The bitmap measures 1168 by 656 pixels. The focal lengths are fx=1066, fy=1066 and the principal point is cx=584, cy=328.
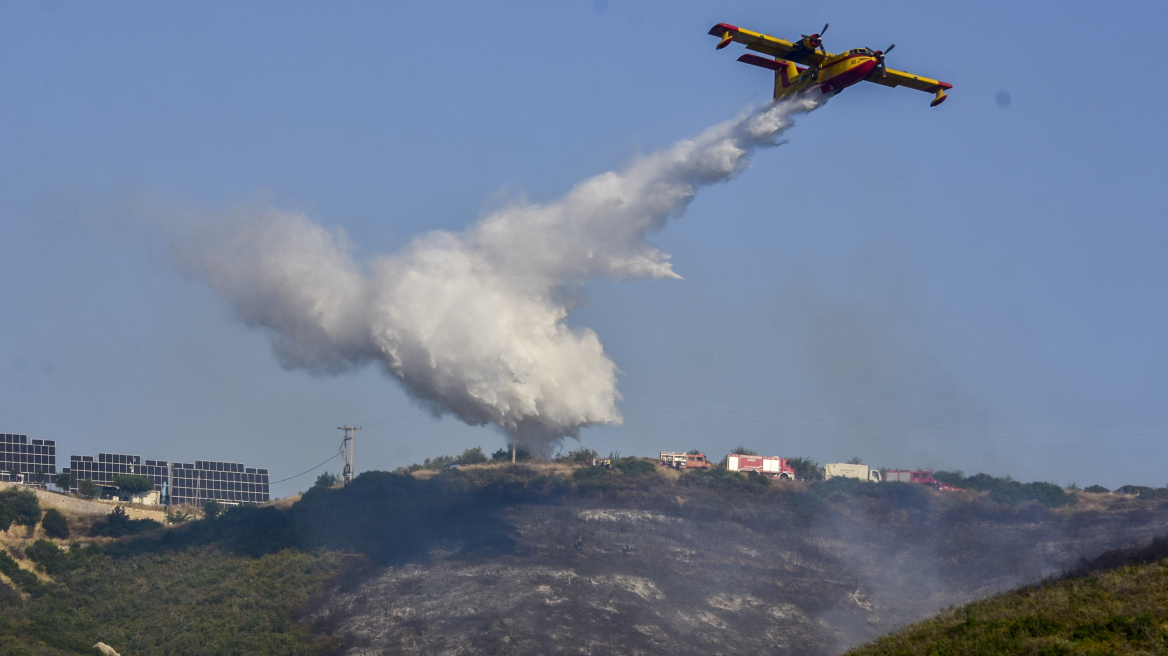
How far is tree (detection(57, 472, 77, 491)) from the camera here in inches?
3541

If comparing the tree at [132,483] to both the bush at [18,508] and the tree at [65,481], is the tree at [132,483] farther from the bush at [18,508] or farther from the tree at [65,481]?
the bush at [18,508]

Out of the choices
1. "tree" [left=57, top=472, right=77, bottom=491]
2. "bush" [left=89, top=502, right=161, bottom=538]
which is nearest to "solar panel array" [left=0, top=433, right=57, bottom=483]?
"tree" [left=57, top=472, right=77, bottom=491]

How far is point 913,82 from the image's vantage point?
51562mm

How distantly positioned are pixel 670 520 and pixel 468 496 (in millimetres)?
15399

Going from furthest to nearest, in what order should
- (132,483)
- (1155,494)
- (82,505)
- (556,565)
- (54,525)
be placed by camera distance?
(132,483), (82,505), (1155,494), (54,525), (556,565)

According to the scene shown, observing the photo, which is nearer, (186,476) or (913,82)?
(913,82)

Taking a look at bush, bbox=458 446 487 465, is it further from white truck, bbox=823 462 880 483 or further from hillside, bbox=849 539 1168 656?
hillside, bbox=849 539 1168 656

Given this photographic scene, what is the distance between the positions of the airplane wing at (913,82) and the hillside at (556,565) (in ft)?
81.6

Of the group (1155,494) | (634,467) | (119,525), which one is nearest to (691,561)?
(634,467)

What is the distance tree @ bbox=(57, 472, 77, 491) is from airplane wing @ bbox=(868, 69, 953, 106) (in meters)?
74.0

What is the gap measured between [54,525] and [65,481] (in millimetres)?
15420

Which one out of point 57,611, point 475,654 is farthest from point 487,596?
point 57,611

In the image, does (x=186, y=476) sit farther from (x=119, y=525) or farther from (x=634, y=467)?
(x=634, y=467)

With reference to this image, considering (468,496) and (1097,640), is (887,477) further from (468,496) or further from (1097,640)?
(1097,640)
